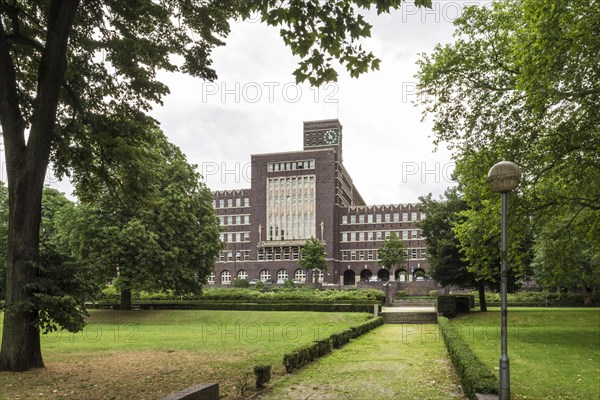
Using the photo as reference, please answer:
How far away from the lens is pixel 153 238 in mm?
33094

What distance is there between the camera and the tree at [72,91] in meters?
12.6

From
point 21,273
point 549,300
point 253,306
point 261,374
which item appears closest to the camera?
point 261,374

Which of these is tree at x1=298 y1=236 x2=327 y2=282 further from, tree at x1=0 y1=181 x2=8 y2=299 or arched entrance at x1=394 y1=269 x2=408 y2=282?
tree at x1=0 y1=181 x2=8 y2=299

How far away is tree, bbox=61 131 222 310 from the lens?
3247cm

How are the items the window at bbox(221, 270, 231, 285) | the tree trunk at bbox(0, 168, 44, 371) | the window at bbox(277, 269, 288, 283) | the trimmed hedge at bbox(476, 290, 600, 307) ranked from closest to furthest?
1. the tree trunk at bbox(0, 168, 44, 371)
2. the trimmed hedge at bbox(476, 290, 600, 307)
3. the window at bbox(277, 269, 288, 283)
4. the window at bbox(221, 270, 231, 285)

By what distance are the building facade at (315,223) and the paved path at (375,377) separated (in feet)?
218

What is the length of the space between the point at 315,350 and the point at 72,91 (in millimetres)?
10202

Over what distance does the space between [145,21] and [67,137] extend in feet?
13.4

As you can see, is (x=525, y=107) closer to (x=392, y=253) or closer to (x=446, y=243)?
(x=446, y=243)

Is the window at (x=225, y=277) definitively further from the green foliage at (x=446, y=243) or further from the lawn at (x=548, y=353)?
the lawn at (x=548, y=353)

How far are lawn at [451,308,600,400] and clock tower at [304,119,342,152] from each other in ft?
205

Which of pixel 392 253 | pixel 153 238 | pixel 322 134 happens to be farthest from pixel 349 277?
pixel 153 238

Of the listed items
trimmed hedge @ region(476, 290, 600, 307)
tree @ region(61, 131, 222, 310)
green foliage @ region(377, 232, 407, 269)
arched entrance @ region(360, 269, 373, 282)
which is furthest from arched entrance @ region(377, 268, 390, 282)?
tree @ region(61, 131, 222, 310)

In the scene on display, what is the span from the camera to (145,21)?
14.4m
